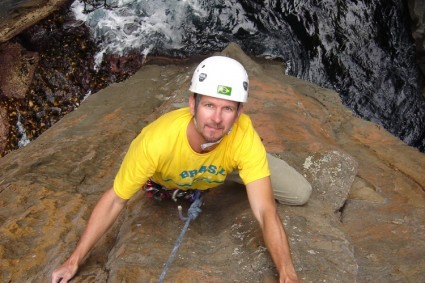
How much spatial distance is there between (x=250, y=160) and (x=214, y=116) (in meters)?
0.47

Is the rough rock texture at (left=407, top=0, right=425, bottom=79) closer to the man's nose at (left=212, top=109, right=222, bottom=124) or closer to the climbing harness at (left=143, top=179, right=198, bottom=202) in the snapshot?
the climbing harness at (left=143, top=179, right=198, bottom=202)

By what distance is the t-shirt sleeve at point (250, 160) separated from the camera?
355cm

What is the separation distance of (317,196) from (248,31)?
4912mm

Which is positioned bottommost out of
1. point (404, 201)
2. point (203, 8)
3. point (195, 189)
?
point (404, 201)

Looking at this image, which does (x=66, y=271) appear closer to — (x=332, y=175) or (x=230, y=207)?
(x=230, y=207)

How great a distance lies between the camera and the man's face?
3344mm

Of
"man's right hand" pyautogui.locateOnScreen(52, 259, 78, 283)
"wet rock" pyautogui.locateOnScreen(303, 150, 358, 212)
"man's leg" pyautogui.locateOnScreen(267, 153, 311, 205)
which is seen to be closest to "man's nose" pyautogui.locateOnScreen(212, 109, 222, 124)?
"man's leg" pyautogui.locateOnScreen(267, 153, 311, 205)

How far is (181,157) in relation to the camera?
3592 millimetres

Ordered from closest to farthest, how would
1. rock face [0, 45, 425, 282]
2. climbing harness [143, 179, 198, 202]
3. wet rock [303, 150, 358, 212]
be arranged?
rock face [0, 45, 425, 282]
climbing harness [143, 179, 198, 202]
wet rock [303, 150, 358, 212]

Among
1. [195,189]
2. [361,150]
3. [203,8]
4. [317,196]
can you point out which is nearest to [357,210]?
[317,196]

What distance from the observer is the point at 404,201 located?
514 centimetres

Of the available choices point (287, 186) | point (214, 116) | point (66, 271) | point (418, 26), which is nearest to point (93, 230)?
point (66, 271)

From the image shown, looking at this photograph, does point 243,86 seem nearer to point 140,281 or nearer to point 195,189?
point 195,189

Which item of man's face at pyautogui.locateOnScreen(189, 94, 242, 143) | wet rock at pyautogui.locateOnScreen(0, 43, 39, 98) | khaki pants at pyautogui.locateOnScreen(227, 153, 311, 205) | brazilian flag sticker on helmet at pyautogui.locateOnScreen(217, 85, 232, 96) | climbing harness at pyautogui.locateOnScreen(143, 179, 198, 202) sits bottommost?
wet rock at pyautogui.locateOnScreen(0, 43, 39, 98)
